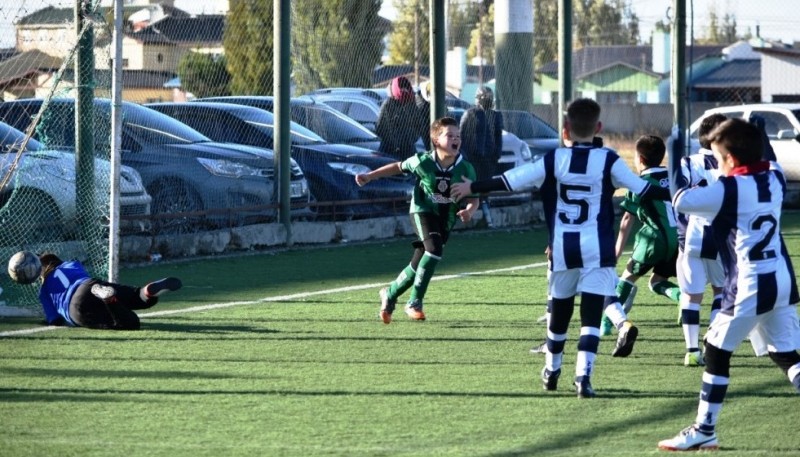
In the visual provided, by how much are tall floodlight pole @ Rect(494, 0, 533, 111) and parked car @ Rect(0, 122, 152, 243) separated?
924 cm

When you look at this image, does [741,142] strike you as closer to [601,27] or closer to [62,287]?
[62,287]

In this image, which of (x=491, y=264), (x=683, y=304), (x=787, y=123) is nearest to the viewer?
(x=683, y=304)

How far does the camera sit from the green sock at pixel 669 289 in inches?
388

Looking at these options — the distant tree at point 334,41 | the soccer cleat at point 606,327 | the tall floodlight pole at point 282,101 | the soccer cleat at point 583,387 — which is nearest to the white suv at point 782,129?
the distant tree at point 334,41

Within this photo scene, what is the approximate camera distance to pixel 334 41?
678 inches

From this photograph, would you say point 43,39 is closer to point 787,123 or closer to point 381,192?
point 381,192

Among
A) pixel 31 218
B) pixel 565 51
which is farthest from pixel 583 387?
pixel 565 51

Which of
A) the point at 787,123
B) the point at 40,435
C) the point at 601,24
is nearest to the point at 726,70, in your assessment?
the point at 601,24

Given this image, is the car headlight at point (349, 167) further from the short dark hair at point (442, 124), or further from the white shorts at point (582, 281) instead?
the white shorts at point (582, 281)

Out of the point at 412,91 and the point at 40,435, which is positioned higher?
the point at 412,91

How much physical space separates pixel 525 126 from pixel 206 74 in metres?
6.31

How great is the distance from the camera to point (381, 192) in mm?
17516

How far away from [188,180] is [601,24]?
4970 centimetres

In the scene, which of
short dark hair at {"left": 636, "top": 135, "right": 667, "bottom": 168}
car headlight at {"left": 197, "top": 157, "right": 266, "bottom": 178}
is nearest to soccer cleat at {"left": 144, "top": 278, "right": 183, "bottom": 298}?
short dark hair at {"left": 636, "top": 135, "right": 667, "bottom": 168}
